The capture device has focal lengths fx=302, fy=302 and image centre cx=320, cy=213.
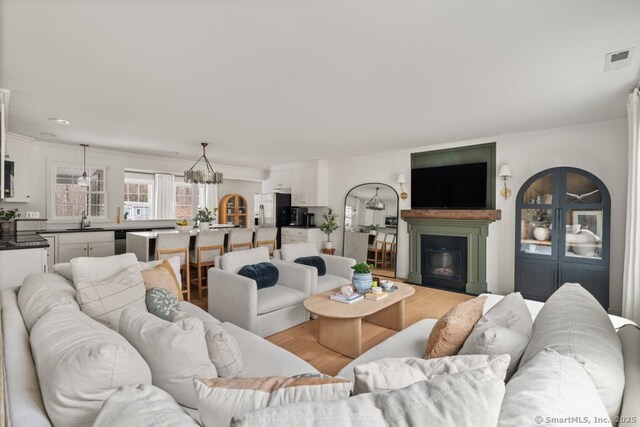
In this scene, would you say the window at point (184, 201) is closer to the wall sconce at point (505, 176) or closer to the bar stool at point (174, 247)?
the bar stool at point (174, 247)

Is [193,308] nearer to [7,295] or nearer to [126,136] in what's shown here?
[7,295]

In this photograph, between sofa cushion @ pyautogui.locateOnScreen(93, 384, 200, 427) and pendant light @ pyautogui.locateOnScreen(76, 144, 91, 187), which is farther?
pendant light @ pyautogui.locateOnScreen(76, 144, 91, 187)

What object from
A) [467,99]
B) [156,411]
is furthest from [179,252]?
[467,99]

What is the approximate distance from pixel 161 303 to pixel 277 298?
3.95 feet

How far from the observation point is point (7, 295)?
1.86 m

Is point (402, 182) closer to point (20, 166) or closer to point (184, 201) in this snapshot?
point (184, 201)

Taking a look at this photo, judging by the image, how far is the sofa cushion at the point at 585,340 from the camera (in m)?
0.96

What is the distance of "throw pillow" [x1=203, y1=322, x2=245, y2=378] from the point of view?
1271 mm

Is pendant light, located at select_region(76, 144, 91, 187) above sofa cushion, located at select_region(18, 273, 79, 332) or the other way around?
above

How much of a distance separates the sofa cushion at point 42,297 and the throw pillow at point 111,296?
0.24 feet

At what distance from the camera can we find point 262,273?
10.4 feet

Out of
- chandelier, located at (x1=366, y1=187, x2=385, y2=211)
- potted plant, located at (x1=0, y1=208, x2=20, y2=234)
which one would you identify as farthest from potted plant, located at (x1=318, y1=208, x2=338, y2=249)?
potted plant, located at (x1=0, y1=208, x2=20, y2=234)

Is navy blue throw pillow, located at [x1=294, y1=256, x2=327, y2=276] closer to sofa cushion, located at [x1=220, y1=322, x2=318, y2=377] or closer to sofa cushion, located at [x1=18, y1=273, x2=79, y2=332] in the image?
sofa cushion, located at [x1=220, y1=322, x2=318, y2=377]

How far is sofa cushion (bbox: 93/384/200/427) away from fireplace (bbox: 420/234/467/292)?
4.72 metres
